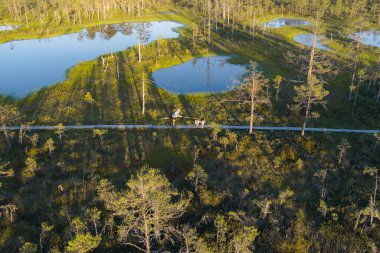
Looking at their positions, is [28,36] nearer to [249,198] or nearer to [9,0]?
[9,0]

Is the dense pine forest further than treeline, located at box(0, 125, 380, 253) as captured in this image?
Yes

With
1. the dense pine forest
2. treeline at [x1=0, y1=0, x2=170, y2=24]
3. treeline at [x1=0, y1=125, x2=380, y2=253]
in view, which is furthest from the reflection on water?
treeline at [x1=0, y1=125, x2=380, y2=253]

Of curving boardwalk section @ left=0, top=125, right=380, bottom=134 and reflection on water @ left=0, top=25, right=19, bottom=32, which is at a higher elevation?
reflection on water @ left=0, top=25, right=19, bottom=32

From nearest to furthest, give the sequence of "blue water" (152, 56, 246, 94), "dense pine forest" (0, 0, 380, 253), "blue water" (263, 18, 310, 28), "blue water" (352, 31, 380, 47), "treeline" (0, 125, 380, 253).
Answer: "treeline" (0, 125, 380, 253) < "dense pine forest" (0, 0, 380, 253) < "blue water" (152, 56, 246, 94) < "blue water" (352, 31, 380, 47) < "blue water" (263, 18, 310, 28)

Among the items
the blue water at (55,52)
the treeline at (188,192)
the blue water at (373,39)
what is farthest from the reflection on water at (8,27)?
the blue water at (373,39)

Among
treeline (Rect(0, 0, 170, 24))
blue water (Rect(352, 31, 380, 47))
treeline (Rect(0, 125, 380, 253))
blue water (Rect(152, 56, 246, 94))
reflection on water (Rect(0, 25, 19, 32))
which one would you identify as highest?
treeline (Rect(0, 0, 170, 24))

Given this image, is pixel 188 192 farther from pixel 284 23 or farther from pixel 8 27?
pixel 8 27

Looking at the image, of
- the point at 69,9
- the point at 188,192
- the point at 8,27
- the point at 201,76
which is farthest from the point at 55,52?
the point at 188,192

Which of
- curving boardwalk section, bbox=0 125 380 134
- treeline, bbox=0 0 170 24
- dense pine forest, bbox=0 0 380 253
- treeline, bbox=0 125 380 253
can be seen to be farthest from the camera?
treeline, bbox=0 0 170 24

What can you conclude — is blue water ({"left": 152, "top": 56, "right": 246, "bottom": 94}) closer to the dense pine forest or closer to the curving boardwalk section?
the dense pine forest

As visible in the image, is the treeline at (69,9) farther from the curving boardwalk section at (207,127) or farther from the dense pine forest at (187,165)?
the curving boardwalk section at (207,127)
